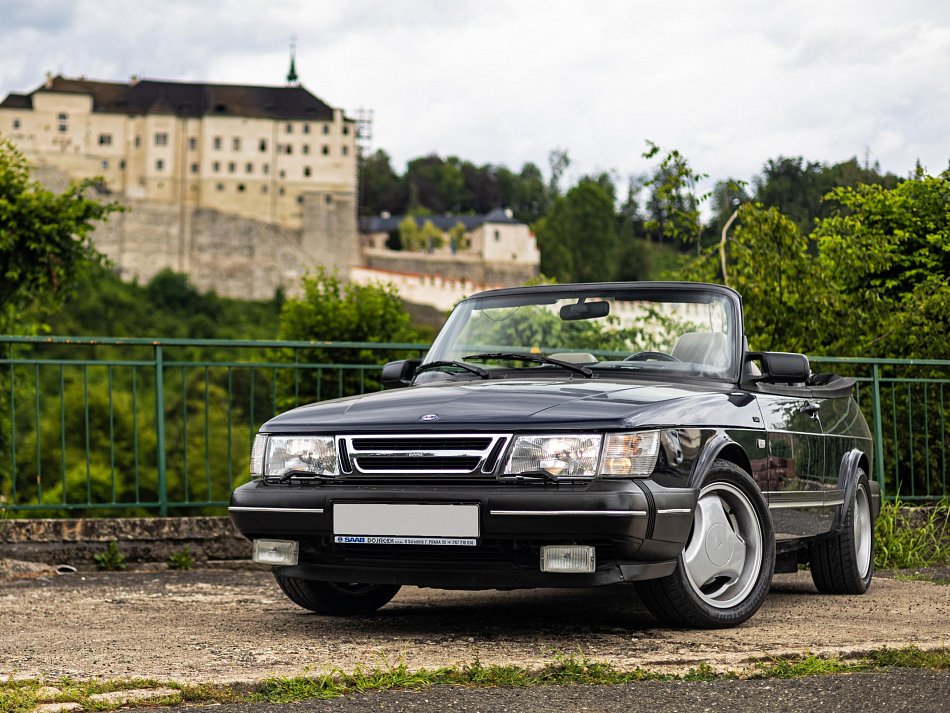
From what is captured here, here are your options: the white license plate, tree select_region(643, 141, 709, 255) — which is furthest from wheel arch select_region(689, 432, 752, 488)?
tree select_region(643, 141, 709, 255)

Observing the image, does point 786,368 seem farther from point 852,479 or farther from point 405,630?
point 405,630

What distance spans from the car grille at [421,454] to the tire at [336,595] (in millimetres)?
779

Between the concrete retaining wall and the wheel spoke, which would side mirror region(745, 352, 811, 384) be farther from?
the concrete retaining wall

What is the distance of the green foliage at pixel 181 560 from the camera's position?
25.7ft

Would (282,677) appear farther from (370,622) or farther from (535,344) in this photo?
(535,344)

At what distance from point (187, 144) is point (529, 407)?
354 ft

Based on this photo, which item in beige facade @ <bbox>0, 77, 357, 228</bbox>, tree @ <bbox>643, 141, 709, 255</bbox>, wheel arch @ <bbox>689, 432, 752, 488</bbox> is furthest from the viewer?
beige facade @ <bbox>0, 77, 357, 228</bbox>

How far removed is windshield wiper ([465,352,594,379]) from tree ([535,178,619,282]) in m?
93.7

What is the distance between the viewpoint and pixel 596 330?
6.21 metres

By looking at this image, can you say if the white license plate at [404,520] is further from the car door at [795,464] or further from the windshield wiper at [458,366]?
the car door at [795,464]

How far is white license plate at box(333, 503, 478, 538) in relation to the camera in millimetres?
4344

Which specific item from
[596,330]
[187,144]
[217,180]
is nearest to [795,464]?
[596,330]

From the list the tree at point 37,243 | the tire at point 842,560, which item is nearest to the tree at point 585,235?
the tree at point 37,243

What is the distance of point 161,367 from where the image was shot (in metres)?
8.18
